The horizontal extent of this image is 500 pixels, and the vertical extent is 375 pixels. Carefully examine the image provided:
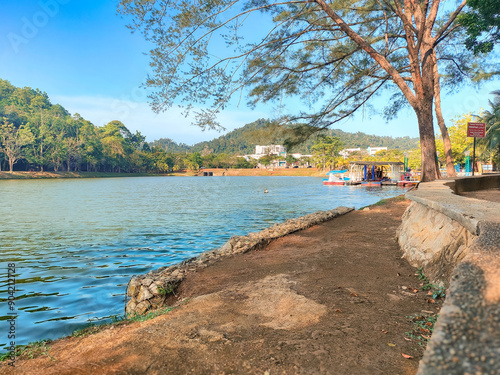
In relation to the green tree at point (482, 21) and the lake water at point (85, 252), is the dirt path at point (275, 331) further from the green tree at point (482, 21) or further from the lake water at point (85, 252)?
the green tree at point (482, 21)

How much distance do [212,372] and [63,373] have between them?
121 centimetres

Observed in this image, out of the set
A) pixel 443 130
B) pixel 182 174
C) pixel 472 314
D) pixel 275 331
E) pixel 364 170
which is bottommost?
pixel 275 331

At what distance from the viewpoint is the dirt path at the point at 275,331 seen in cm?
251

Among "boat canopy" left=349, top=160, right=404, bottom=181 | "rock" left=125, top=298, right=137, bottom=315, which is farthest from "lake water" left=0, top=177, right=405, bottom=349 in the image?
"boat canopy" left=349, top=160, right=404, bottom=181

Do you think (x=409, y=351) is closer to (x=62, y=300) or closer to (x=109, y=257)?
(x=62, y=300)

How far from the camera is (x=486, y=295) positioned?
151cm

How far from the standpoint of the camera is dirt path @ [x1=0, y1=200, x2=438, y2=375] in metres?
2.51

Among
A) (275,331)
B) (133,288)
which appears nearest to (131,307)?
(133,288)

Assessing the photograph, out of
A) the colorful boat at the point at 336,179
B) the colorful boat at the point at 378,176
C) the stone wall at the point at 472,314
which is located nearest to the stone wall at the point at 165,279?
the stone wall at the point at 472,314

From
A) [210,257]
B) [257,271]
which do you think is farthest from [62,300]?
[257,271]

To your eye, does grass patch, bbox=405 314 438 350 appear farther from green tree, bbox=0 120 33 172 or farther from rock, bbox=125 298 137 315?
green tree, bbox=0 120 33 172

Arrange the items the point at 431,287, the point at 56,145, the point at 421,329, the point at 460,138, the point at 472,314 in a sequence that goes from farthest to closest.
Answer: the point at 56,145
the point at 460,138
the point at 431,287
the point at 421,329
the point at 472,314

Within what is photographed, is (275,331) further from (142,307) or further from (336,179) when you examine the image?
(336,179)

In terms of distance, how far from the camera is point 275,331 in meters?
3.04
